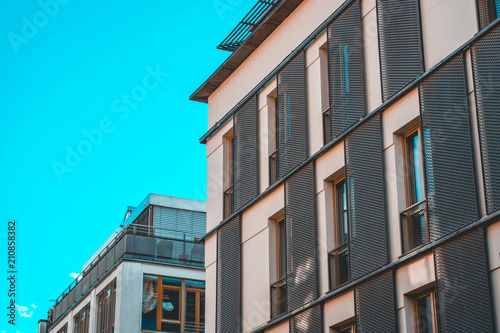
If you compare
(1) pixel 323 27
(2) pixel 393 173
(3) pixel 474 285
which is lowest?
(3) pixel 474 285

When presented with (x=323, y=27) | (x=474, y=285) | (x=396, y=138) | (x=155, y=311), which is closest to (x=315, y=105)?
(x=323, y=27)

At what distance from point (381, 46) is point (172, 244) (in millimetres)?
22271

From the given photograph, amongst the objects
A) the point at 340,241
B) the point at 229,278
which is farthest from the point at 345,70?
the point at 229,278

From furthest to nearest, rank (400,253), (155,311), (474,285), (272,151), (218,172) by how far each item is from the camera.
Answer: (155,311)
(218,172)
(272,151)
(400,253)
(474,285)

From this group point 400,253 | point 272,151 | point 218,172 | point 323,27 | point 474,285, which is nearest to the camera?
point 474,285

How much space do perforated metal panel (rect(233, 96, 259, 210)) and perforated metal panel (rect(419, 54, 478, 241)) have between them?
7716 mm

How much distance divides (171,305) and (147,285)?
1354 mm

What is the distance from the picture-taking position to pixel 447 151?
17.0 meters

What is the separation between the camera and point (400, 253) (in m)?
18.0

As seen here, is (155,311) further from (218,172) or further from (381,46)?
(381,46)

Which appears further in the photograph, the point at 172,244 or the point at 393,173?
the point at 172,244

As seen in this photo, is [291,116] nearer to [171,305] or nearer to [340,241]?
[340,241]

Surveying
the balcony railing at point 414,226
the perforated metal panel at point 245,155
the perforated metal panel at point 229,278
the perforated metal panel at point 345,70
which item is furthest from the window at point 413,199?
the perforated metal panel at point 229,278

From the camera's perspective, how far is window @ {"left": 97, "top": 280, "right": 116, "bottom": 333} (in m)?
38.7
